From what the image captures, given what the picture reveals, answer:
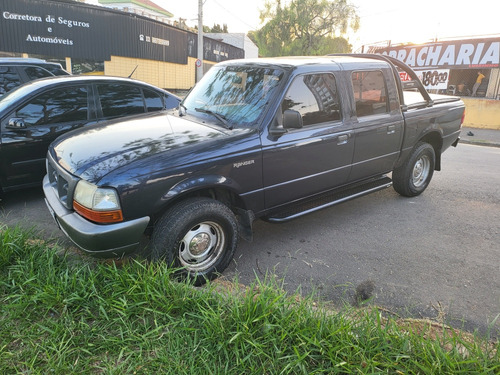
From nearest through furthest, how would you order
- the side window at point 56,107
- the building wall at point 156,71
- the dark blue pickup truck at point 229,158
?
1. the dark blue pickup truck at point 229,158
2. the side window at point 56,107
3. the building wall at point 156,71

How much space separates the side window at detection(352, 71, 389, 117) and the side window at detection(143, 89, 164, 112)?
2.95 m

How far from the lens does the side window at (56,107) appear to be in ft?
15.0

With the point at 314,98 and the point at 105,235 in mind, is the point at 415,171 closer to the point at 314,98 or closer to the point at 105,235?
the point at 314,98

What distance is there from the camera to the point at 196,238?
3115 mm

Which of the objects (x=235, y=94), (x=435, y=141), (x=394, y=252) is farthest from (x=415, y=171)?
(x=235, y=94)

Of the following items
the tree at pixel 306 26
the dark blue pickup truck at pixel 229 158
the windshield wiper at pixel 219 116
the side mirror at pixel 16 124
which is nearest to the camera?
the dark blue pickup truck at pixel 229 158

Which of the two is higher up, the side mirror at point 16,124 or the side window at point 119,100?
the side window at point 119,100

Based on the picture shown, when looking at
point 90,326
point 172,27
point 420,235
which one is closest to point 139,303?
point 90,326

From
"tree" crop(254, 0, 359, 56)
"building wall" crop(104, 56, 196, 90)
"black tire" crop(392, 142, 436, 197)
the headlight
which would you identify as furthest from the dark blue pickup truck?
"tree" crop(254, 0, 359, 56)

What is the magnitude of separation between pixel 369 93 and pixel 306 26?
4743 centimetres

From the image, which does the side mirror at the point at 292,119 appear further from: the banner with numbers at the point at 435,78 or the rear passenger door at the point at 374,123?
the banner with numbers at the point at 435,78

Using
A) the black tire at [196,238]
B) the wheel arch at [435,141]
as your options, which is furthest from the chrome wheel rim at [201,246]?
the wheel arch at [435,141]

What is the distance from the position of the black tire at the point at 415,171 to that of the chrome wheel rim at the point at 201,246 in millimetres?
3201

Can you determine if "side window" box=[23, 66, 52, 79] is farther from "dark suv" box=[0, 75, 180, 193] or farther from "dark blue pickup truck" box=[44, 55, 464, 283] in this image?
"dark blue pickup truck" box=[44, 55, 464, 283]
